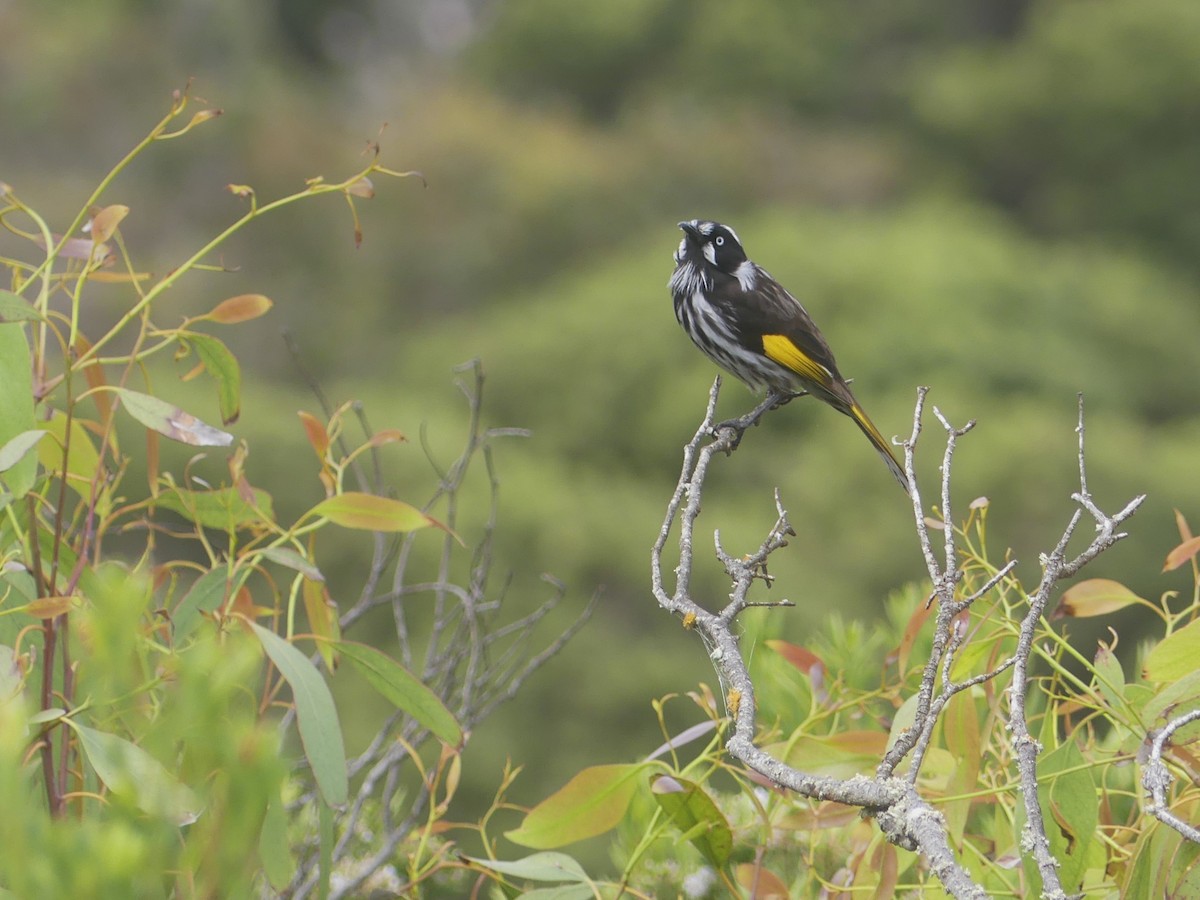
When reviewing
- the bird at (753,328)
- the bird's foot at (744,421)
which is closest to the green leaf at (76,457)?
the bird's foot at (744,421)

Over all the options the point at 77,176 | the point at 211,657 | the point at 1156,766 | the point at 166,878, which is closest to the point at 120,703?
the point at 166,878

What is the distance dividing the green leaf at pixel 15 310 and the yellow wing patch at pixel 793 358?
2225 millimetres

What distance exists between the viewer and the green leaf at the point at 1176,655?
1.19 metres

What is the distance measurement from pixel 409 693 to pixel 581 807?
0.19 meters

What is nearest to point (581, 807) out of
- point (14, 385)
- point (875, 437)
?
point (14, 385)

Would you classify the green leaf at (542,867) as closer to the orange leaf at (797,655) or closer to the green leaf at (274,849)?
the green leaf at (274,849)

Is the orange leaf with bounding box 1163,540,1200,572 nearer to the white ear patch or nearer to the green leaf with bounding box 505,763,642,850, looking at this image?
the green leaf with bounding box 505,763,642,850

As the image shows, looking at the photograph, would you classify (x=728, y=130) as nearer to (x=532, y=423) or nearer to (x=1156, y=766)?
(x=532, y=423)

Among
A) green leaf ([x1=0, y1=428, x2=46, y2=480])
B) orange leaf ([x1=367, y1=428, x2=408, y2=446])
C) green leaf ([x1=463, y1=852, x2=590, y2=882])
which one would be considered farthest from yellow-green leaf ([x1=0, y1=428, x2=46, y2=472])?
green leaf ([x1=463, y1=852, x2=590, y2=882])

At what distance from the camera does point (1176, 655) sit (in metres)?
1.20

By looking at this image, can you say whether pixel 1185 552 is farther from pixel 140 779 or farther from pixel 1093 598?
pixel 140 779

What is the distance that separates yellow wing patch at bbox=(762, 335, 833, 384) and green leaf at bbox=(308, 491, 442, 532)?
1.97m

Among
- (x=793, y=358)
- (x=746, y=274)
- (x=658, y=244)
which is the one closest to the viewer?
(x=793, y=358)

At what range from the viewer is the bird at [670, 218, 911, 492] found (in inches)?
128
